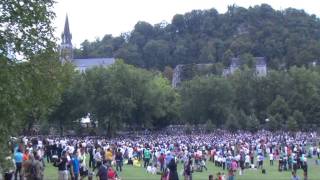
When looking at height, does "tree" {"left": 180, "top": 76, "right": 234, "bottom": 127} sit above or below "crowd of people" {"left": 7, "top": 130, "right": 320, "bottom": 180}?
above

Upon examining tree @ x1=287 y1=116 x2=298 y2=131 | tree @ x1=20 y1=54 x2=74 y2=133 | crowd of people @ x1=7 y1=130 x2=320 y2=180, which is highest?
tree @ x1=20 y1=54 x2=74 y2=133

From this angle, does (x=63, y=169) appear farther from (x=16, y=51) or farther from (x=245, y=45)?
(x=245, y=45)

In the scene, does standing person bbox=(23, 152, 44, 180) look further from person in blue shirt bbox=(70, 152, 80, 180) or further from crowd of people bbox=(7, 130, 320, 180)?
person in blue shirt bbox=(70, 152, 80, 180)

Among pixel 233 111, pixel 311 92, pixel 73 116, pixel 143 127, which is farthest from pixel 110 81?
pixel 311 92

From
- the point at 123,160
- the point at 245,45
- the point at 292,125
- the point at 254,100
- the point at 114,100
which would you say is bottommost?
the point at 123,160

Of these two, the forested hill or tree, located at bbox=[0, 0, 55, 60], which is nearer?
tree, located at bbox=[0, 0, 55, 60]

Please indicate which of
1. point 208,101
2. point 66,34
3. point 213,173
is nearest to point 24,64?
point 213,173

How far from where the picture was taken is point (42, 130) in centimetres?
9412

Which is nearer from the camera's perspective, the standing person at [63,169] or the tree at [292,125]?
the standing person at [63,169]

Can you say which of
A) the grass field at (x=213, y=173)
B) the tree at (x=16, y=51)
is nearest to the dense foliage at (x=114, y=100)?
the grass field at (x=213, y=173)

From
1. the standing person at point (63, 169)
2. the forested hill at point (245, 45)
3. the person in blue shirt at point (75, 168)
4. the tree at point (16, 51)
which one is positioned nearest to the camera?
the tree at point (16, 51)

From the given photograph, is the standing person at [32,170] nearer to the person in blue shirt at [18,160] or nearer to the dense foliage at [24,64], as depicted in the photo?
the dense foliage at [24,64]

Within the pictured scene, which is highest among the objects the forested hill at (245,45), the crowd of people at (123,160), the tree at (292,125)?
the forested hill at (245,45)

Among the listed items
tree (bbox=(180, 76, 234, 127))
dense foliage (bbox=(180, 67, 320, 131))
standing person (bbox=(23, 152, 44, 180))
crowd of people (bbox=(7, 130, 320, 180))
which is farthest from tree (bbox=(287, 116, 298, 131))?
standing person (bbox=(23, 152, 44, 180))
